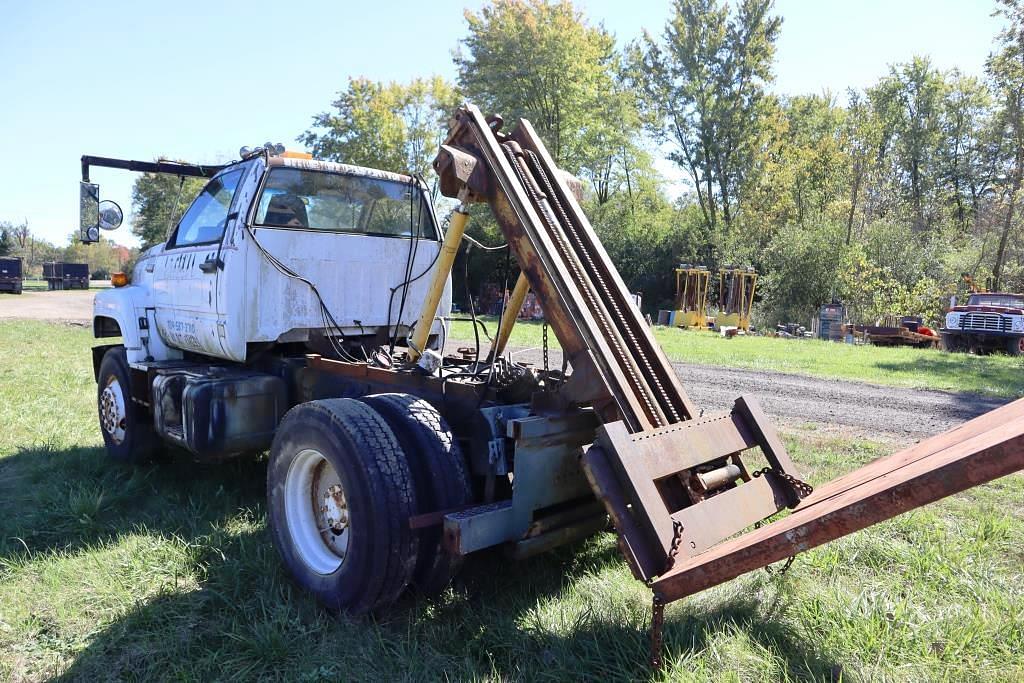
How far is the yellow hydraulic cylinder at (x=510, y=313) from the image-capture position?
395 cm

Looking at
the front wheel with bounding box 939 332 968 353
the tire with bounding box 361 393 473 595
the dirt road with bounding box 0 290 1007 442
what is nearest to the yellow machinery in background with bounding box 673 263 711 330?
the front wheel with bounding box 939 332 968 353

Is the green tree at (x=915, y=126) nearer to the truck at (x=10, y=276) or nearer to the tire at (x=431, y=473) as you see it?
the tire at (x=431, y=473)

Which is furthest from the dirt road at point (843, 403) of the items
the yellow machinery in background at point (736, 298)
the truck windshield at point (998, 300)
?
the yellow machinery in background at point (736, 298)

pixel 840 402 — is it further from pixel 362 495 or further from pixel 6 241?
pixel 6 241

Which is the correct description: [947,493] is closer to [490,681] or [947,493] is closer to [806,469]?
[490,681]

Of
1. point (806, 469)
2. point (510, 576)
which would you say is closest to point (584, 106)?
point (806, 469)

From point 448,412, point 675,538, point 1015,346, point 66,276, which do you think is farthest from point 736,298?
point 66,276

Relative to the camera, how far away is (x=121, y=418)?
5520 mm

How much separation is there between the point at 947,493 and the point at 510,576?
2117 millimetres

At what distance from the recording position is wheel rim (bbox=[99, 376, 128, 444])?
5520 mm

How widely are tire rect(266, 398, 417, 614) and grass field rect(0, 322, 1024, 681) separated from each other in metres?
0.15

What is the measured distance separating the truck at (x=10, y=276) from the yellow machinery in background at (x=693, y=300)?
3917 centimetres

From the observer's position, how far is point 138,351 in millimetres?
5484

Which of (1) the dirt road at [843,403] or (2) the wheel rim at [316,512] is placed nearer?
(2) the wheel rim at [316,512]
